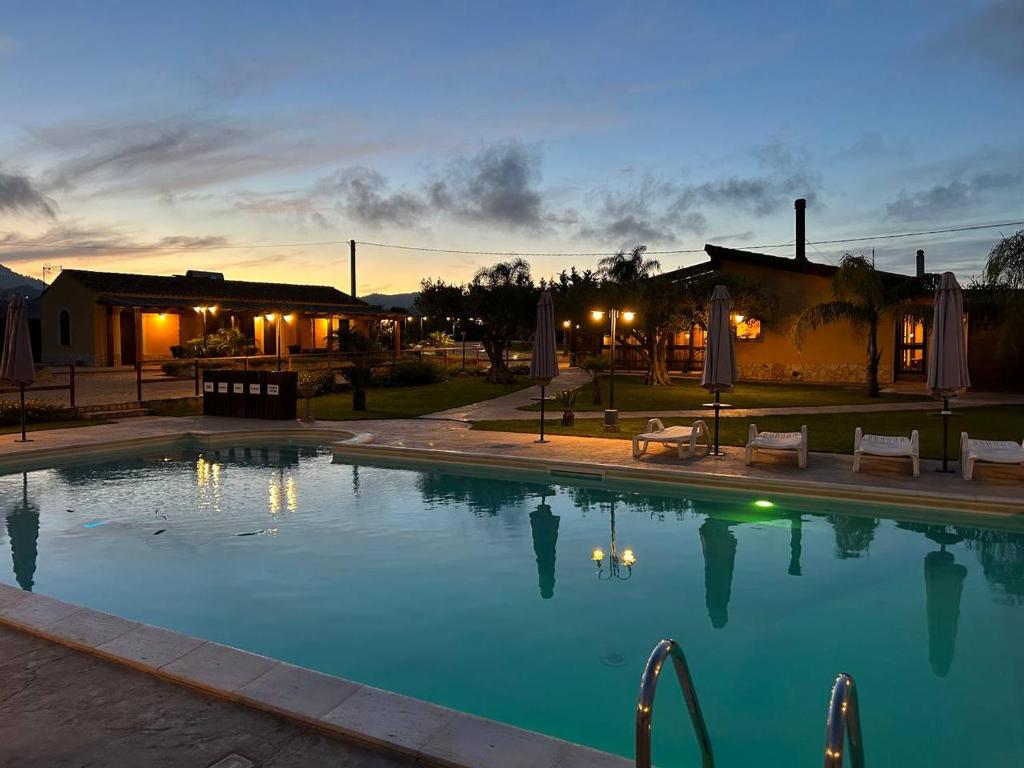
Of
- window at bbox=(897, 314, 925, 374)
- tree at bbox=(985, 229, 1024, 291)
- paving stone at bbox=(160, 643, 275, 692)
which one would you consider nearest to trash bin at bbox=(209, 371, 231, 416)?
paving stone at bbox=(160, 643, 275, 692)

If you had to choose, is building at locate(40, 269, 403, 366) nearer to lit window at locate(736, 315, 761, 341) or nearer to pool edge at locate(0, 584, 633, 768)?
lit window at locate(736, 315, 761, 341)

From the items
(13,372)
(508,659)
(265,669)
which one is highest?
(13,372)

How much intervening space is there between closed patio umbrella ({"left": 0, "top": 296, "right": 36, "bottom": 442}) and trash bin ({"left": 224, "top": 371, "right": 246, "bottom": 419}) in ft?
13.5

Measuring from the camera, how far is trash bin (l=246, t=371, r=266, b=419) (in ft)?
53.6

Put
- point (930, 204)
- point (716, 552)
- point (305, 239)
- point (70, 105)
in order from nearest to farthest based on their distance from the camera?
point (716, 552)
point (70, 105)
point (930, 204)
point (305, 239)

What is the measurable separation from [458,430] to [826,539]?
322 inches

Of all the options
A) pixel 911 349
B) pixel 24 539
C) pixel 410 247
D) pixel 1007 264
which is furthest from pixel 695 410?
pixel 410 247

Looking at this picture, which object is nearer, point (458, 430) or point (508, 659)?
point (508, 659)

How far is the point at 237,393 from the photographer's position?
1677 centimetres

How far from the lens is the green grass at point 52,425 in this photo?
1472 cm

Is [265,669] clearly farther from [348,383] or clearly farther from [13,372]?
[348,383]

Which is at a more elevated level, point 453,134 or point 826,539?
point 453,134

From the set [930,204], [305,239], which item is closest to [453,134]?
[930,204]

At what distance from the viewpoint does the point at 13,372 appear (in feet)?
43.4
